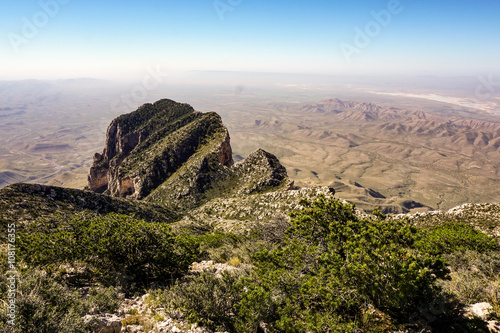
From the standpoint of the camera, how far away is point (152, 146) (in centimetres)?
8400

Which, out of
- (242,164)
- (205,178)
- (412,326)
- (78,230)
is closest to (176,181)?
(205,178)

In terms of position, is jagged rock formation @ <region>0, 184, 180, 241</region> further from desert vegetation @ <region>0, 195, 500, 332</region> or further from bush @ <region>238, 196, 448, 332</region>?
bush @ <region>238, 196, 448, 332</region>

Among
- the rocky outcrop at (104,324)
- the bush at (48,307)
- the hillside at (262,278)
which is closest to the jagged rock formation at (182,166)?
the hillside at (262,278)

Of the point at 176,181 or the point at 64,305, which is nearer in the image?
the point at 64,305

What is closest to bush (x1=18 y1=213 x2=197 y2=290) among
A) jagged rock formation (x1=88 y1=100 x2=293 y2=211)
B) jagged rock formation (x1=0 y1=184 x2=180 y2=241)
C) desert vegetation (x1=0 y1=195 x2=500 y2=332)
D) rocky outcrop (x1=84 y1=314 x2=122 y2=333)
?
desert vegetation (x1=0 y1=195 x2=500 y2=332)

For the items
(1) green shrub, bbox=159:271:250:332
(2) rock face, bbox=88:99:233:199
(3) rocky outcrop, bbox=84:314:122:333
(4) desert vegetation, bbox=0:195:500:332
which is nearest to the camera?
(3) rocky outcrop, bbox=84:314:122:333

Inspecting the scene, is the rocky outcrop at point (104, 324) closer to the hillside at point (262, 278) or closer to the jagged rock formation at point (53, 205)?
the hillside at point (262, 278)

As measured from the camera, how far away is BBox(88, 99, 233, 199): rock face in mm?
73250

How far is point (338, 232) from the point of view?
44.8ft

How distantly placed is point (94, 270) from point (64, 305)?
20.3 ft

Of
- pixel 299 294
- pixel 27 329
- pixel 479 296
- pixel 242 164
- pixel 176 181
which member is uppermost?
pixel 27 329

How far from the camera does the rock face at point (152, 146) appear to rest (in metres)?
73.2

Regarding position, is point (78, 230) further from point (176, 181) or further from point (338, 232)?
point (176, 181)

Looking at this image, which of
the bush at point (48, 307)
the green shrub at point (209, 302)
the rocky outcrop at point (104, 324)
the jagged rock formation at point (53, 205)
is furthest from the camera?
the jagged rock formation at point (53, 205)
